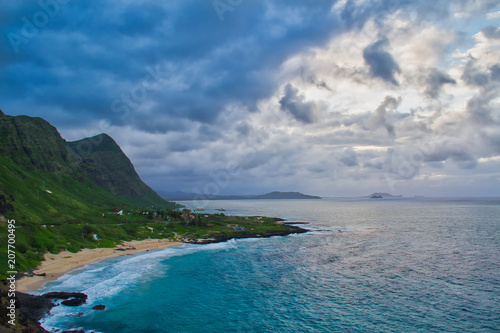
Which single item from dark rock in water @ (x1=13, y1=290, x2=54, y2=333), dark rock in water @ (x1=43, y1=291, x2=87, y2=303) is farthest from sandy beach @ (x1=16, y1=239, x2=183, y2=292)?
dark rock in water @ (x1=13, y1=290, x2=54, y2=333)

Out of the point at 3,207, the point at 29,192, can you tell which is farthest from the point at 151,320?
the point at 29,192

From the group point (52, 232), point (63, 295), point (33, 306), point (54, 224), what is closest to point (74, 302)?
point (63, 295)

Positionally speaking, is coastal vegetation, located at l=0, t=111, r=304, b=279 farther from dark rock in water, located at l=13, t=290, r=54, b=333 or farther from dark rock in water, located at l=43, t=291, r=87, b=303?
dark rock in water, located at l=13, t=290, r=54, b=333

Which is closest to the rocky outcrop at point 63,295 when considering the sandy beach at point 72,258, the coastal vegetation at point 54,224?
the sandy beach at point 72,258

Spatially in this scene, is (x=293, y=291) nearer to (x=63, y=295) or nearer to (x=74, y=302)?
(x=74, y=302)

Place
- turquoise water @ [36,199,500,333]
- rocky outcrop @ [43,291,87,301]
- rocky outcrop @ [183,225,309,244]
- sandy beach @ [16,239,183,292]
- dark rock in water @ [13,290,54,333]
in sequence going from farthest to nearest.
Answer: rocky outcrop @ [183,225,309,244], sandy beach @ [16,239,183,292], rocky outcrop @ [43,291,87,301], turquoise water @ [36,199,500,333], dark rock in water @ [13,290,54,333]
